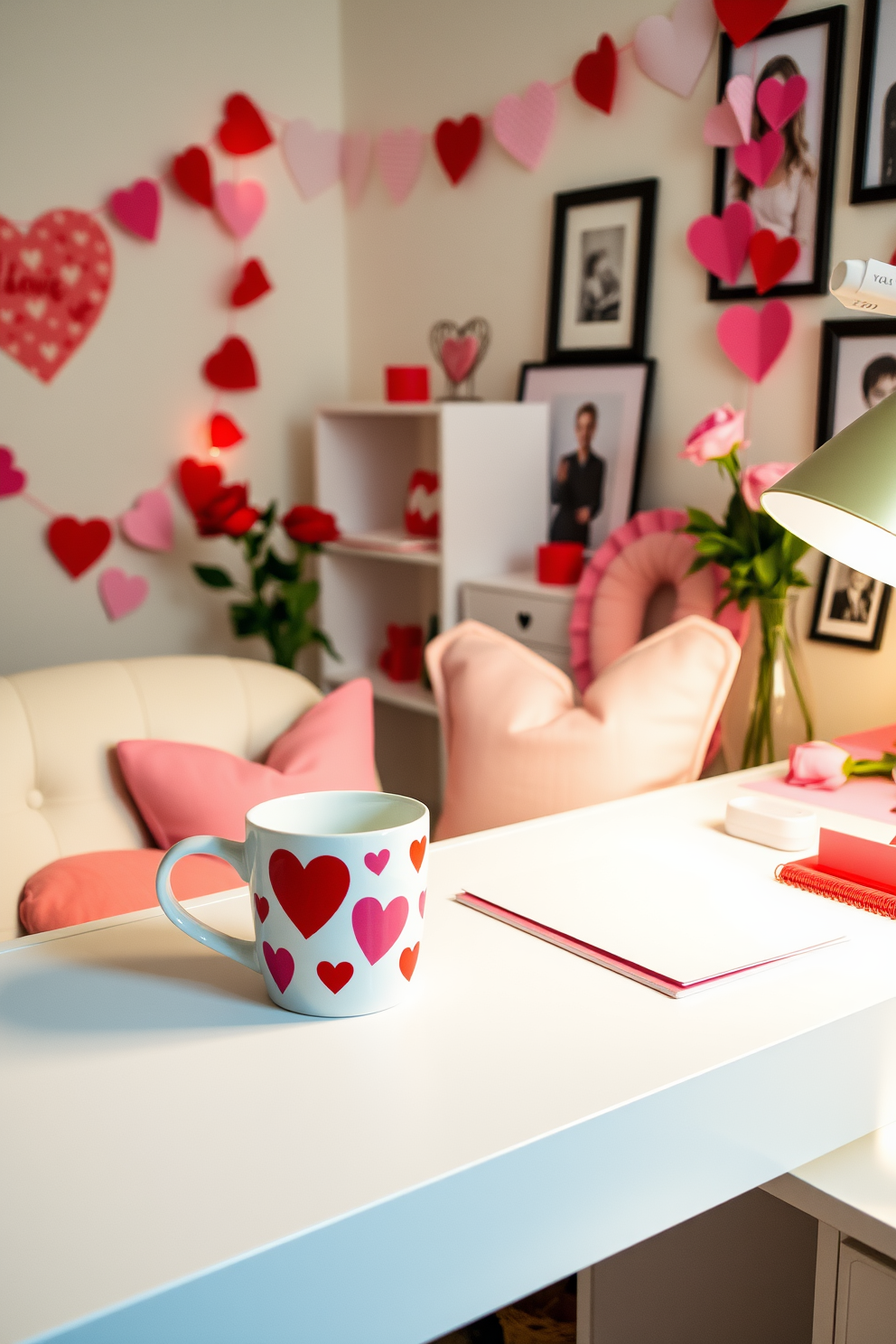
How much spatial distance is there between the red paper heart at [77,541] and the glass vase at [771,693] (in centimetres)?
155

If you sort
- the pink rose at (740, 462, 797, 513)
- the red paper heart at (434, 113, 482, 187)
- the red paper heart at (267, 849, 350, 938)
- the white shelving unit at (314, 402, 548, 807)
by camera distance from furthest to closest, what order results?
the red paper heart at (434, 113, 482, 187) → the white shelving unit at (314, 402, 548, 807) → the pink rose at (740, 462, 797, 513) → the red paper heart at (267, 849, 350, 938)

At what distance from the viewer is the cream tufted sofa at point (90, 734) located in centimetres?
148

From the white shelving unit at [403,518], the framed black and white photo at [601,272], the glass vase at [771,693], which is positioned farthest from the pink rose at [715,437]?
the white shelving unit at [403,518]

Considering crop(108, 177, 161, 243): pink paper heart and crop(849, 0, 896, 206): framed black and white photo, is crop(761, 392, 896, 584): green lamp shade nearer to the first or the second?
crop(849, 0, 896, 206): framed black and white photo

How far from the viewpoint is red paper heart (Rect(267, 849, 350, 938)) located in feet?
2.32

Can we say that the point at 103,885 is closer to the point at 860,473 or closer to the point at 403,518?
the point at 860,473

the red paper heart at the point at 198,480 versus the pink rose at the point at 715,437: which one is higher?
the pink rose at the point at 715,437

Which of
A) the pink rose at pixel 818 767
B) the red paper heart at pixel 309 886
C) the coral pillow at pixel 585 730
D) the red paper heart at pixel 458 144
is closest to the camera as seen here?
the red paper heart at pixel 309 886

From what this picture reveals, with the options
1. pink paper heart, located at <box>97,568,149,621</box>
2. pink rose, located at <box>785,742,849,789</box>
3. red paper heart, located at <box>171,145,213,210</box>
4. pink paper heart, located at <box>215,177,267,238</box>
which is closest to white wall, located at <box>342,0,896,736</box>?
pink paper heart, located at <box>215,177,267,238</box>

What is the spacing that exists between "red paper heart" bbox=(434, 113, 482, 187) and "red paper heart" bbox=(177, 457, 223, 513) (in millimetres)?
840

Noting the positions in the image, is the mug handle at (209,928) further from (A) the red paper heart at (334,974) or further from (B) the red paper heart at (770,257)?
(B) the red paper heart at (770,257)

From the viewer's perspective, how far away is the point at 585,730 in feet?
4.87

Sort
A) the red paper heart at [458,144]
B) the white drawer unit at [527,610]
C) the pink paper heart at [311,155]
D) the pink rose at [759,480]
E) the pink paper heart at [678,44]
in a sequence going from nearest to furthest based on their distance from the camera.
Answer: the pink rose at [759,480]
the pink paper heart at [678,44]
the white drawer unit at [527,610]
the red paper heart at [458,144]
the pink paper heart at [311,155]

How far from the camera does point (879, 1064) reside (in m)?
0.78
